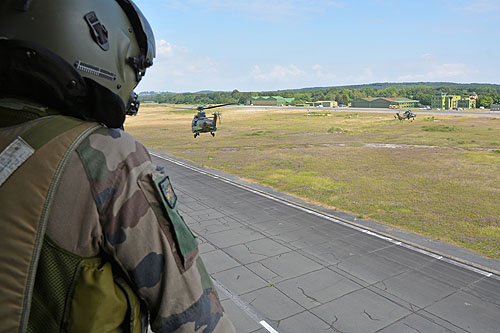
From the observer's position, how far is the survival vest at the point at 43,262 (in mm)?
1125

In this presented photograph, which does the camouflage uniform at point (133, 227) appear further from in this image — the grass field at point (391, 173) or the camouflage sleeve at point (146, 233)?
the grass field at point (391, 173)

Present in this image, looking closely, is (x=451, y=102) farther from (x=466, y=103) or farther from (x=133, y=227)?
(x=133, y=227)

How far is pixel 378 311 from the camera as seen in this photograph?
6.43 m

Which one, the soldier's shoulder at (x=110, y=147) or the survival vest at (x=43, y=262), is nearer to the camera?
the survival vest at (x=43, y=262)

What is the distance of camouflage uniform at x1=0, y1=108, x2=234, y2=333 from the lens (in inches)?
47.7

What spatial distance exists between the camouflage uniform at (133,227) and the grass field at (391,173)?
10307mm

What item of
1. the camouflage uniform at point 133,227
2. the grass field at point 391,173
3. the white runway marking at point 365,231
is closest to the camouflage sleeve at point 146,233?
the camouflage uniform at point 133,227

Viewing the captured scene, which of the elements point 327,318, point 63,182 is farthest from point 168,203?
point 327,318

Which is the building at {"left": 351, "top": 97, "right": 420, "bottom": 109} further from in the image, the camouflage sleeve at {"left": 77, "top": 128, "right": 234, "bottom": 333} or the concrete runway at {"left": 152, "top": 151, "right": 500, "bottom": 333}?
the camouflage sleeve at {"left": 77, "top": 128, "right": 234, "bottom": 333}

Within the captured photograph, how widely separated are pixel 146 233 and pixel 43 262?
0.32m

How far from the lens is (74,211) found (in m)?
1.21

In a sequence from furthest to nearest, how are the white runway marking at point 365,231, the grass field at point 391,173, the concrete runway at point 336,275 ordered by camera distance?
the grass field at point 391,173 → the white runway marking at point 365,231 → the concrete runway at point 336,275

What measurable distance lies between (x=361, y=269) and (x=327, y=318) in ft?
7.22

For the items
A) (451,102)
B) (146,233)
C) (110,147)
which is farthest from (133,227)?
(451,102)
